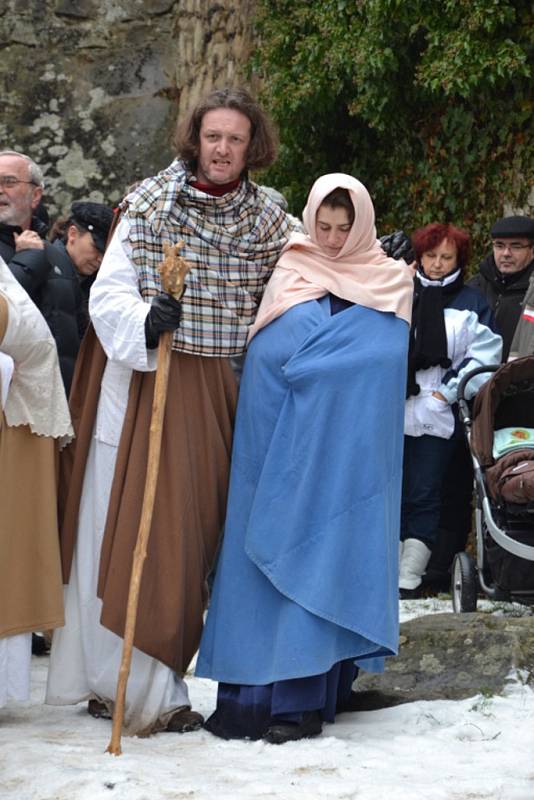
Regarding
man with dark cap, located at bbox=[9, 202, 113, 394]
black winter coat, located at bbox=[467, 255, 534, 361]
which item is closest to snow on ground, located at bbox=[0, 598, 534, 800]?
man with dark cap, located at bbox=[9, 202, 113, 394]

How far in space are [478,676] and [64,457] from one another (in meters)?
1.64

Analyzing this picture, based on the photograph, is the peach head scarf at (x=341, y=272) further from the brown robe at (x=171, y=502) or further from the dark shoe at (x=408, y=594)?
the dark shoe at (x=408, y=594)

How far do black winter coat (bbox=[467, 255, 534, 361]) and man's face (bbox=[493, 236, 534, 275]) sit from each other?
3 cm

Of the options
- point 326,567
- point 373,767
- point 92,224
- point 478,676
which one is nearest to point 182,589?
point 326,567

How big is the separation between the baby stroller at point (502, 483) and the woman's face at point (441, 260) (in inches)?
36.2

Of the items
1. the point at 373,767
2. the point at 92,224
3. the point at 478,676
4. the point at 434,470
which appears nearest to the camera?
the point at 373,767

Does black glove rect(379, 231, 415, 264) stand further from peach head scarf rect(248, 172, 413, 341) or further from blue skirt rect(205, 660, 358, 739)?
blue skirt rect(205, 660, 358, 739)

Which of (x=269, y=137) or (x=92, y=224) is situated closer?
(x=269, y=137)

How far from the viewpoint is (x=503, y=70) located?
7812 millimetres

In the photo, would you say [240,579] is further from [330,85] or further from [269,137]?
[330,85]

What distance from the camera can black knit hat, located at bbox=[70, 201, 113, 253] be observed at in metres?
6.34

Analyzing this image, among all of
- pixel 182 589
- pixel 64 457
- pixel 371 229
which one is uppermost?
pixel 371 229

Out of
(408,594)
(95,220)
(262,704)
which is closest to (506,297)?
(408,594)

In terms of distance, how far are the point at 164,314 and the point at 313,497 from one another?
0.73 metres
